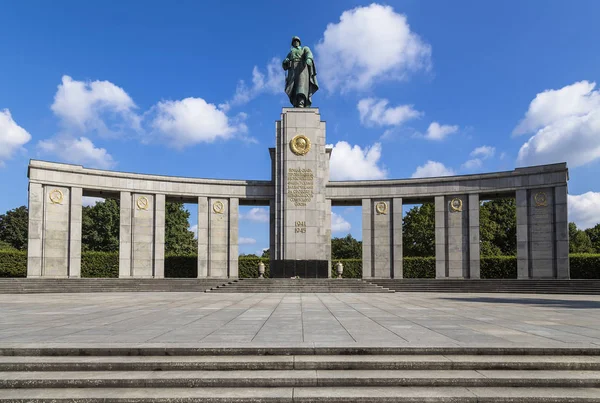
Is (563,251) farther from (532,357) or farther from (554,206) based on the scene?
(532,357)

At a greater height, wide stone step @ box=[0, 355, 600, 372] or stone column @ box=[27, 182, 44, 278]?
stone column @ box=[27, 182, 44, 278]

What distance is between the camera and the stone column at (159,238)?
38.0m

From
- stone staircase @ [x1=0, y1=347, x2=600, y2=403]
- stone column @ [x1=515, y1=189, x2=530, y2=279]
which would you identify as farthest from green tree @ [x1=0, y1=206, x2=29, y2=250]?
stone staircase @ [x1=0, y1=347, x2=600, y2=403]

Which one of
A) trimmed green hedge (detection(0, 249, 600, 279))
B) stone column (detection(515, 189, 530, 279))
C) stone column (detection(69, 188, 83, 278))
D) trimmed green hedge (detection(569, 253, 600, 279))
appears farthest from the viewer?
trimmed green hedge (detection(0, 249, 600, 279))

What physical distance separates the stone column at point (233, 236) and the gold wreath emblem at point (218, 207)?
76 centimetres

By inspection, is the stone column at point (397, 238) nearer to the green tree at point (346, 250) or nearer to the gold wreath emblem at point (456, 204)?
the gold wreath emblem at point (456, 204)

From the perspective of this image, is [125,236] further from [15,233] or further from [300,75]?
[15,233]

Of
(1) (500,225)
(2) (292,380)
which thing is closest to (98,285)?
(2) (292,380)

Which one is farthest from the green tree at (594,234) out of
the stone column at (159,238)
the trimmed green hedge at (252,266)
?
the stone column at (159,238)

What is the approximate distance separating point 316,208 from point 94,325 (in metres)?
27.4

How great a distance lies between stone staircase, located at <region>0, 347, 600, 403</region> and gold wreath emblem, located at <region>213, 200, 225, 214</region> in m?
31.5

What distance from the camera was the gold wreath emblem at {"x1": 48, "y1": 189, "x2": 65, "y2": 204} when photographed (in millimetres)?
35281

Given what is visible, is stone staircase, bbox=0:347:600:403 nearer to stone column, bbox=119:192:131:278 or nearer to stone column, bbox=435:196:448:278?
stone column, bbox=119:192:131:278

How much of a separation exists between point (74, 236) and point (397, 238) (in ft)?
83.1
